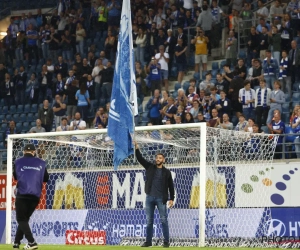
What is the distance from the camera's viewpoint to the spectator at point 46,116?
97.2 ft

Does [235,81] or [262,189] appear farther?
[235,81]

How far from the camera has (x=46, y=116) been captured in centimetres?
2980

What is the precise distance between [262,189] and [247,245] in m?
1.55

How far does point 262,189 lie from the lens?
21391 mm

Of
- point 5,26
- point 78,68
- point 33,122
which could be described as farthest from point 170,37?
point 5,26

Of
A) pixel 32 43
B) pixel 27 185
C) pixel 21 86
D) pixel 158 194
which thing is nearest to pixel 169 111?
pixel 158 194

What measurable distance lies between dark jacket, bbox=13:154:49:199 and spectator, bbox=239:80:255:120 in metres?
9.55

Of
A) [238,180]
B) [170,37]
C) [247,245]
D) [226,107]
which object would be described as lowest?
[247,245]

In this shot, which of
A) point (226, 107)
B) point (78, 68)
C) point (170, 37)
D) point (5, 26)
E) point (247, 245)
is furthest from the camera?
point (5, 26)

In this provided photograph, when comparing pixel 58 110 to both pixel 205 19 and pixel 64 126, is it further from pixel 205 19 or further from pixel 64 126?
pixel 205 19

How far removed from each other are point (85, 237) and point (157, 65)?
755 centimetres

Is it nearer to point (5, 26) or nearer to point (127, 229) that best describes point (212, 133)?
point (127, 229)

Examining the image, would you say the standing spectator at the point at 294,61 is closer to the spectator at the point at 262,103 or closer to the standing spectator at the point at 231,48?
the spectator at the point at 262,103

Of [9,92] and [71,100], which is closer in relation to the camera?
[71,100]
